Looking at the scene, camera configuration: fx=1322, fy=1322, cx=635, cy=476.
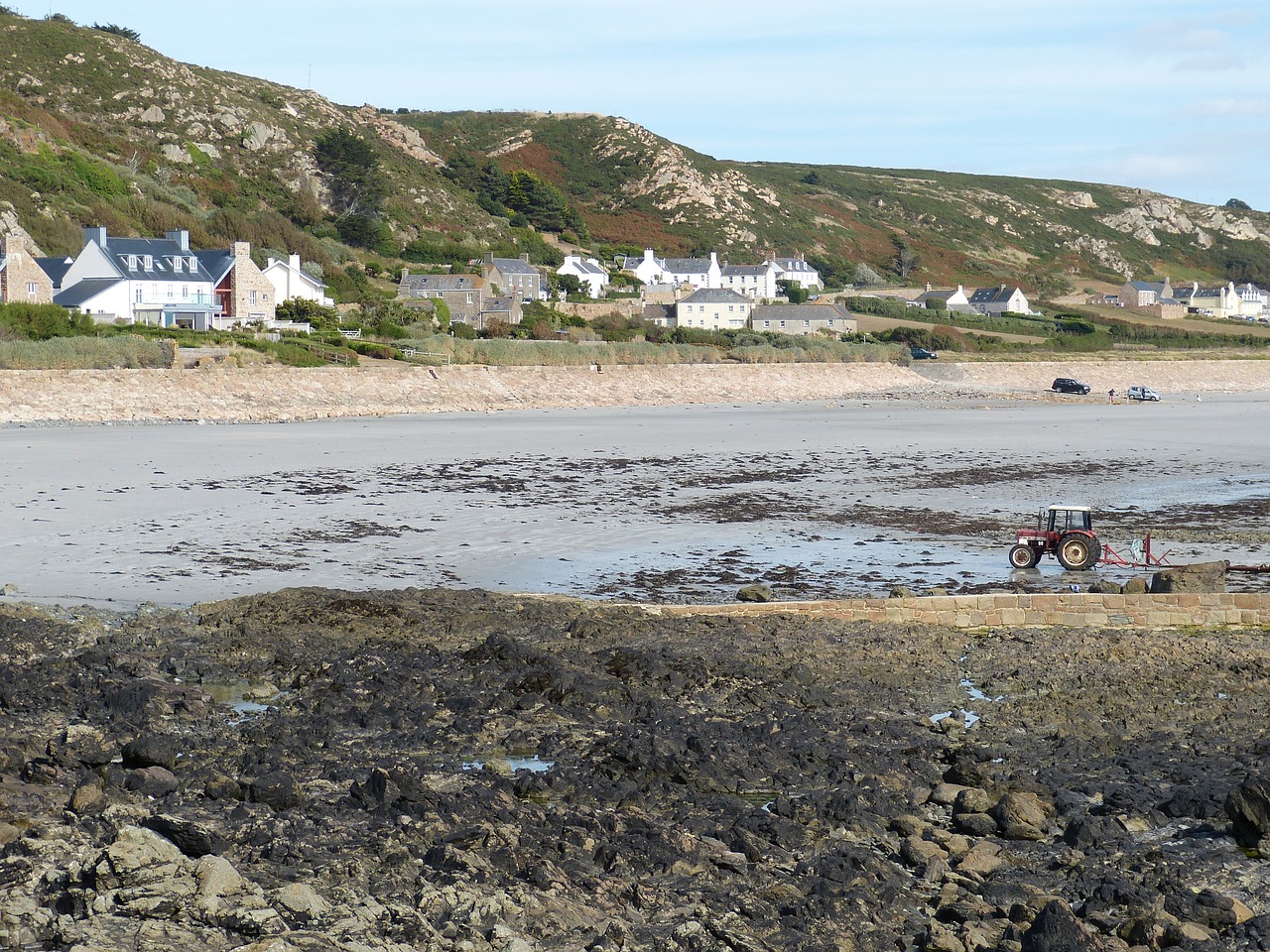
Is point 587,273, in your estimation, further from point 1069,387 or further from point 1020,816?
point 1020,816

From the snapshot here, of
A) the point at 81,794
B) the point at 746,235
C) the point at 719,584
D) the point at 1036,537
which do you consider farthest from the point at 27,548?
the point at 746,235

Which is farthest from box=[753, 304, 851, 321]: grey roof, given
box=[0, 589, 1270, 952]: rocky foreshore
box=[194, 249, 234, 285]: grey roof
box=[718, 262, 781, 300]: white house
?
box=[0, 589, 1270, 952]: rocky foreshore

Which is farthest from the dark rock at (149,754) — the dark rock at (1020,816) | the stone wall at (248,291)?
the stone wall at (248,291)

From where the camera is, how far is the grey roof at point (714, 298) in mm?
94688

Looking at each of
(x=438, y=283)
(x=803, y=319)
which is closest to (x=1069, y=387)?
(x=803, y=319)

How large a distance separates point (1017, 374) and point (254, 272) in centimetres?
4227

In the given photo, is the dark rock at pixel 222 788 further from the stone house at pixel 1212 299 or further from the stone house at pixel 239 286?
the stone house at pixel 1212 299

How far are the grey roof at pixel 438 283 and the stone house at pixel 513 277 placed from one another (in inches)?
172

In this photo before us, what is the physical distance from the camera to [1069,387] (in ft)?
230

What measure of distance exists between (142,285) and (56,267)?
15.1 feet

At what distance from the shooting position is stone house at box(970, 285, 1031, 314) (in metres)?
117

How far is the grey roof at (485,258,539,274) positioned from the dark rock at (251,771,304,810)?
269 feet

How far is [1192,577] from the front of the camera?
53.8 feet

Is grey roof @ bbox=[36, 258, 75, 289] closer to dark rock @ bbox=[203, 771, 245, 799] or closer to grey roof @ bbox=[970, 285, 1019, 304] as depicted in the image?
dark rock @ bbox=[203, 771, 245, 799]
